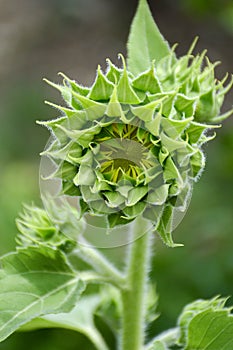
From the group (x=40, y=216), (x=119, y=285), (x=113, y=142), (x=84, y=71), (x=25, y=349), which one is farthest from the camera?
(x=84, y=71)

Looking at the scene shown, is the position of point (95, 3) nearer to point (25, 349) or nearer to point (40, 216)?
point (25, 349)

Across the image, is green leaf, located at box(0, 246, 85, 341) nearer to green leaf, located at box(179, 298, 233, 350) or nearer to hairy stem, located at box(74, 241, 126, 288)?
hairy stem, located at box(74, 241, 126, 288)

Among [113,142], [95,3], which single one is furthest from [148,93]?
[95,3]

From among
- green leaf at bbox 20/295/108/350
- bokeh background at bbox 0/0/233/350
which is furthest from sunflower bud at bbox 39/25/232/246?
bokeh background at bbox 0/0/233/350

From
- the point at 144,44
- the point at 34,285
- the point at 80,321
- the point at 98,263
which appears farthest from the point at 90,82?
the point at 34,285

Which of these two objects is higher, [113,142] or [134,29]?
[134,29]

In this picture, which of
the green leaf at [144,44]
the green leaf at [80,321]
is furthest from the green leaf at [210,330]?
the green leaf at [144,44]

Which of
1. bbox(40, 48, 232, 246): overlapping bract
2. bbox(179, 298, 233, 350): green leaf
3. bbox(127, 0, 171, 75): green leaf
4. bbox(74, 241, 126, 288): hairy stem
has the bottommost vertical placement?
bbox(179, 298, 233, 350): green leaf

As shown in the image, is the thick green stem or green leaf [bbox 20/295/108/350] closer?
the thick green stem
